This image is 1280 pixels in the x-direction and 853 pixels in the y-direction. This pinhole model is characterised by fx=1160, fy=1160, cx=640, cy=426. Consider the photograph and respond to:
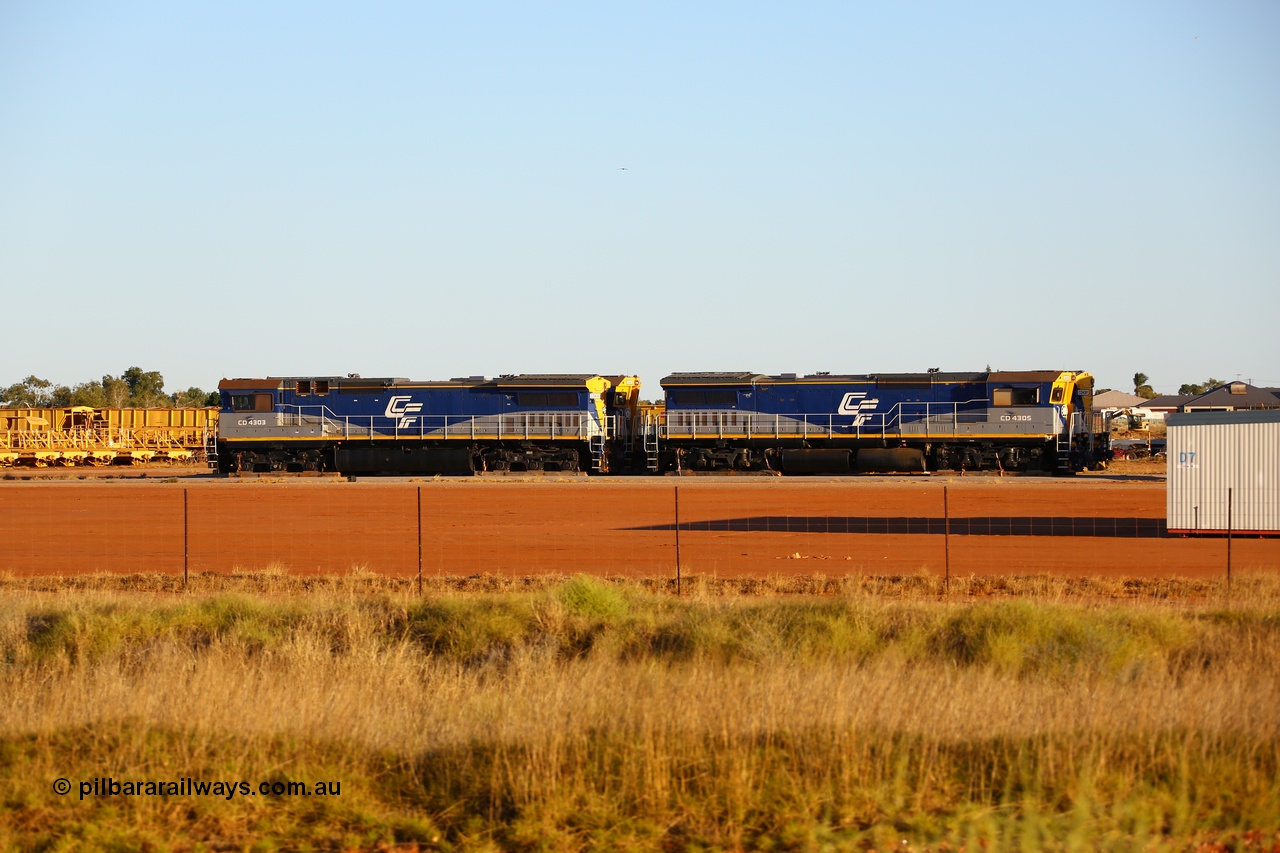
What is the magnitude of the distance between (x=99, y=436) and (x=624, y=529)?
52719mm

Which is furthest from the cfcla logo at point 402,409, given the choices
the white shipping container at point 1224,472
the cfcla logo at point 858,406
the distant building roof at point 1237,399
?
the distant building roof at point 1237,399

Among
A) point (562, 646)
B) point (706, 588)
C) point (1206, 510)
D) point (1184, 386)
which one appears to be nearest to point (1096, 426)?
point (1206, 510)

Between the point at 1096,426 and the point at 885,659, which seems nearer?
the point at 885,659

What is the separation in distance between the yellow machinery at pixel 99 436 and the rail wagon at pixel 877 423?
29.5 m

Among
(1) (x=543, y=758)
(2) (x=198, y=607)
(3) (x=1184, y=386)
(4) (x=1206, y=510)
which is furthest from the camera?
(3) (x=1184, y=386)

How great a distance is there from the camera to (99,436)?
68875 mm

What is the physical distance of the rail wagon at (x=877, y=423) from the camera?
4150 cm

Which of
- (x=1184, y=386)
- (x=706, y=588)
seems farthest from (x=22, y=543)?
(x=1184, y=386)

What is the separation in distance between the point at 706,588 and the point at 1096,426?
3113 centimetres

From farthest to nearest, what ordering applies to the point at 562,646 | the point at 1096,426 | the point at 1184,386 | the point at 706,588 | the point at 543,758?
the point at 1184,386 < the point at 1096,426 < the point at 706,588 < the point at 562,646 < the point at 543,758

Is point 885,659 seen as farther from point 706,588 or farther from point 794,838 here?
point 706,588

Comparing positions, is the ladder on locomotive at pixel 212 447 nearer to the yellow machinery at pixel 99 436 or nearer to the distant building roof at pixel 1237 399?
the yellow machinery at pixel 99 436

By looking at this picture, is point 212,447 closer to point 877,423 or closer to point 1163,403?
point 877,423

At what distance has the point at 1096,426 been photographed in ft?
144
